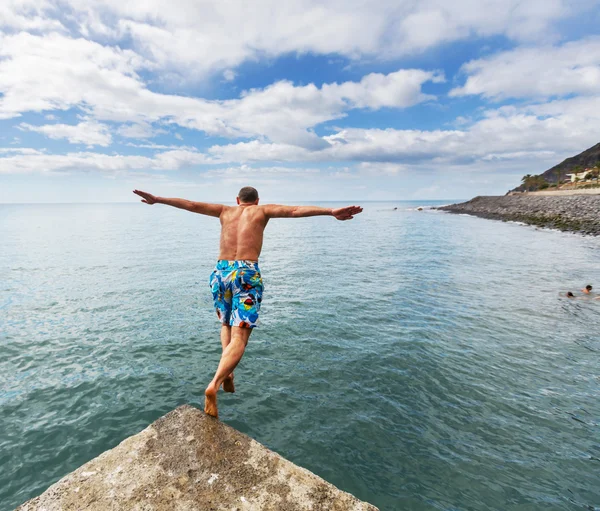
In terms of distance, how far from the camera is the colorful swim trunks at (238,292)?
5.15m

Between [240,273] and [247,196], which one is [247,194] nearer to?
[247,196]

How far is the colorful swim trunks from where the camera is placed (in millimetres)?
5148

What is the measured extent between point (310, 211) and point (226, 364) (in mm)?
2553

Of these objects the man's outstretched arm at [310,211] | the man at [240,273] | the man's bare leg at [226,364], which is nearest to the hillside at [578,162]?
the man's outstretched arm at [310,211]

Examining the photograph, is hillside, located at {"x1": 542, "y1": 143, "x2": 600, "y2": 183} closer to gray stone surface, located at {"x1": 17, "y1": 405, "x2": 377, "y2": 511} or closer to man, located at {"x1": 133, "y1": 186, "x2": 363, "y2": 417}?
man, located at {"x1": 133, "y1": 186, "x2": 363, "y2": 417}

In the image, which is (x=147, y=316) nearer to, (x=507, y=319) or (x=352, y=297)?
→ (x=352, y=297)

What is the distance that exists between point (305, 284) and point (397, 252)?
57.4ft

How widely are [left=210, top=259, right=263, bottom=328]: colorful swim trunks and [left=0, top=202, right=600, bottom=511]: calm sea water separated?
3193mm

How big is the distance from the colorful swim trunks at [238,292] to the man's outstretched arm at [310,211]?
92 cm

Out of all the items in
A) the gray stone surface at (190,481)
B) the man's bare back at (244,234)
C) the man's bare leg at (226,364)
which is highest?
the man's bare back at (244,234)

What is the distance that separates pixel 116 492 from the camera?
3486 mm

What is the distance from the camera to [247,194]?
5695mm

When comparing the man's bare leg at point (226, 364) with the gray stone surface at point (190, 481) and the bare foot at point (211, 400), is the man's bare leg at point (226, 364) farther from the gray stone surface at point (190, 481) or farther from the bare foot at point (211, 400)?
the gray stone surface at point (190, 481)

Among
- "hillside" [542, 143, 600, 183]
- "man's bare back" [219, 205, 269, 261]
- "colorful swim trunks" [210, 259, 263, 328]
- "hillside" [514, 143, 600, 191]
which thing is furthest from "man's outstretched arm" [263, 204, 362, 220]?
"hillside" [542, 143, 600, 183]
